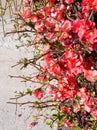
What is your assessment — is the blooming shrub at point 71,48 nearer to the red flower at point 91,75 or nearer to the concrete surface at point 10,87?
the red flower at point 91,75

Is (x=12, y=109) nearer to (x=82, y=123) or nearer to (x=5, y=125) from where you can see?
(x=5, y=125)

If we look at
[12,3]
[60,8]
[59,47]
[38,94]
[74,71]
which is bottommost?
[38,94]

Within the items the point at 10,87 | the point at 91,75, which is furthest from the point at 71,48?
the point at 10,87

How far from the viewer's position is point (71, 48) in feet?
7.44

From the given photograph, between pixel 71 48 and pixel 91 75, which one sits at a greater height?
pixel 71 48

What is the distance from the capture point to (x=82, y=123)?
3.01m

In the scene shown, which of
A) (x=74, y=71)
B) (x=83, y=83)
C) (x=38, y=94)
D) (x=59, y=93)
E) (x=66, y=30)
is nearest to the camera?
(x=66, y=30)

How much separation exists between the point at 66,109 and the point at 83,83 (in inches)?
20.4

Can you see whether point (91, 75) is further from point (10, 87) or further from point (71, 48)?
point (10, 87)

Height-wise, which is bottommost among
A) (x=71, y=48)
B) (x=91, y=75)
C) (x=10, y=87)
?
(x=10, y=87)

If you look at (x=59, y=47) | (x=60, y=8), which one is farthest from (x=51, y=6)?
(x=59, y=47)

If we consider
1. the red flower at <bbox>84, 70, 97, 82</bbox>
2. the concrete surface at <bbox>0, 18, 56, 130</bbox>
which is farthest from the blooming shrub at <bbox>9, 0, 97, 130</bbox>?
the concrete surface at <bbox>0, 18, 56, 130</bbox>

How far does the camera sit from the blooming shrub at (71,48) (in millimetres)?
2186

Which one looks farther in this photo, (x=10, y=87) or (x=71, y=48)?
(x=10, y=87)
